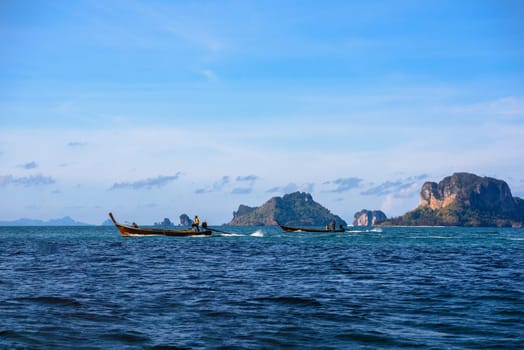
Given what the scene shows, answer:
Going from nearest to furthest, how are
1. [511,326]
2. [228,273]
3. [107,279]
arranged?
[511,326], [107,279], [228,273]

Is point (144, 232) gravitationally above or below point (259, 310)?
above

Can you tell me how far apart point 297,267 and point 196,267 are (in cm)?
688

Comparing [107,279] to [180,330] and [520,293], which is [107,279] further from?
[520,293]

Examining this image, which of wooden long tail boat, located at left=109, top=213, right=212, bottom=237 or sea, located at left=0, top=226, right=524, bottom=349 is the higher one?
wooden long tail boat, located at left=109, top=213, right=212, bottom=237

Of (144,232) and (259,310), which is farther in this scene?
(144,232)

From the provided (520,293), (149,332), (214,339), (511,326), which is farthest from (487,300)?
(149,332)

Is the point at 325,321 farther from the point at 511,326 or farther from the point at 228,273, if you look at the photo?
the point at 228,273

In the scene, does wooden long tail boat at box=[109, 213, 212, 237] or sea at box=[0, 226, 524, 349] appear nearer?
sea at box=[0, 226, 524, 349]

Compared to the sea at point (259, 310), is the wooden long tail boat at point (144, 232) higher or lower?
higher

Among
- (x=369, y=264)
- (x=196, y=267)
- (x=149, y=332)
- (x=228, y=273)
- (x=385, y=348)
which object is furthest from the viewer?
(x=369, y=264)

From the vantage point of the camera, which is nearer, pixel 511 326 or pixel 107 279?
pixel 511 326

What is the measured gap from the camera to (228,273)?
3225cm

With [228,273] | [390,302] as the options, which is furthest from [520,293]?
[228,273]

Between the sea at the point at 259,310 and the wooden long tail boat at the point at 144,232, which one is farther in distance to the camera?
the wooden long tail boat at the point at 144,232
